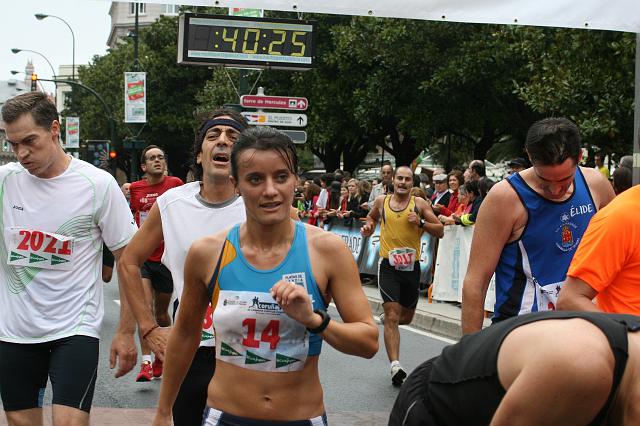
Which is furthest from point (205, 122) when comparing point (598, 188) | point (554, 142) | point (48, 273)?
point (598, 188)

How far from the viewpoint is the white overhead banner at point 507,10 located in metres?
5.85

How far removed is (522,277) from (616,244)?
43.8 inches

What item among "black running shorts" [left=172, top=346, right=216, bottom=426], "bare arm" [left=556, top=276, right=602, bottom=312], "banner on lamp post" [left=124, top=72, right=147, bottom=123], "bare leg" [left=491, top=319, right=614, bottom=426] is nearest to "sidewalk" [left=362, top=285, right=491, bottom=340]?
"black running shorts" [left=172, top=346, right=216, bottom=426]

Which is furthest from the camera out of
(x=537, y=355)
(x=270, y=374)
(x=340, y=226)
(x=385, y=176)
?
(x=340, y=226)

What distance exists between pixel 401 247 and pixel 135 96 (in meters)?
29.4

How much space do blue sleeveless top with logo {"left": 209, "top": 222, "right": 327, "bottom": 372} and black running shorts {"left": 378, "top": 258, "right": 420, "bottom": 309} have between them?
21.6 feet

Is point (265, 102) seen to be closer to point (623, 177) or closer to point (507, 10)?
point (507, 10)

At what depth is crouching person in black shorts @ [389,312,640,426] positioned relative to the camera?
2.19 meters

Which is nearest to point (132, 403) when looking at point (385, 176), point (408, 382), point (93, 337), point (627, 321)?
point (93, 337)

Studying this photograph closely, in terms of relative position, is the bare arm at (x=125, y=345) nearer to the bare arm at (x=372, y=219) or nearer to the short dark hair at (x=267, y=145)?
the short dark hair at (x=267, y=145)

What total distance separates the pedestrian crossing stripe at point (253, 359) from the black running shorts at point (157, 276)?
19.1ft

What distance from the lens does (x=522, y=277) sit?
480 centimetres

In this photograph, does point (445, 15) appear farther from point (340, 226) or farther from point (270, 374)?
point (340, 226)

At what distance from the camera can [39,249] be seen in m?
4.85
